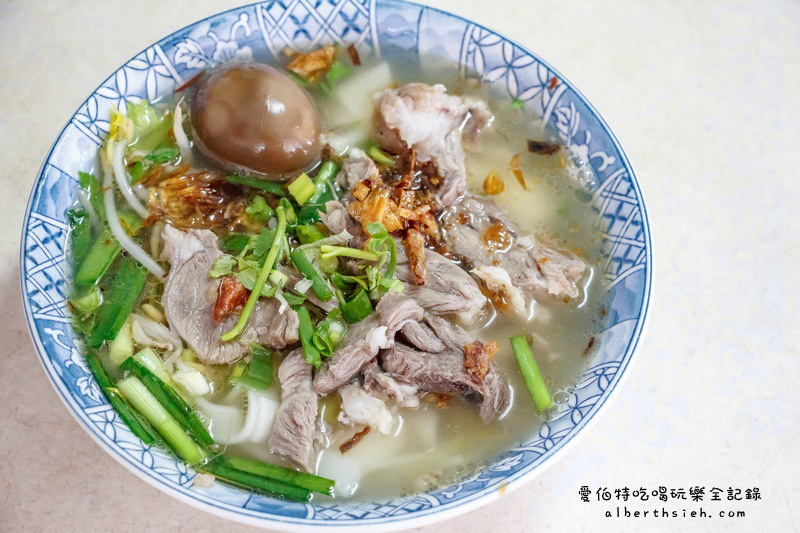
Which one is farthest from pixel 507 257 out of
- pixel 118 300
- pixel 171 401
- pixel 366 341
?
pixel 118 300

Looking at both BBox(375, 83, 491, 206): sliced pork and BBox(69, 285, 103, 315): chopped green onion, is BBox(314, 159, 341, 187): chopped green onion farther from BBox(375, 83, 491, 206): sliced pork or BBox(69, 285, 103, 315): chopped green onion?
BBox(69, 285, 103, 315): chopped green onion

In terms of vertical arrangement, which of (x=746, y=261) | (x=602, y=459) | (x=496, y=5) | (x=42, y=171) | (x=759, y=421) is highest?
(x=496, y=5)

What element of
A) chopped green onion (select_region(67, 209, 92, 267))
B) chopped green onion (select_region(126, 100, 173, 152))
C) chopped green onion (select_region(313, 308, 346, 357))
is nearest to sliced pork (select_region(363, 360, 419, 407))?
chopped green onion (select_region(313, 308, 346, 357))

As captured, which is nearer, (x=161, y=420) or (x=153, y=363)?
(x=161, y=420)

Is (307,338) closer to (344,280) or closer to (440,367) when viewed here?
(344,280)

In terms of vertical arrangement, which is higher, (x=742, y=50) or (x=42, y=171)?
(x=742, y=50)

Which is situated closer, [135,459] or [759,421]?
[135,459]

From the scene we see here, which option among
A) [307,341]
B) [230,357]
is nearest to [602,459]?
[307,341]

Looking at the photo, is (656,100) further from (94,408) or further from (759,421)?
(94,408)
